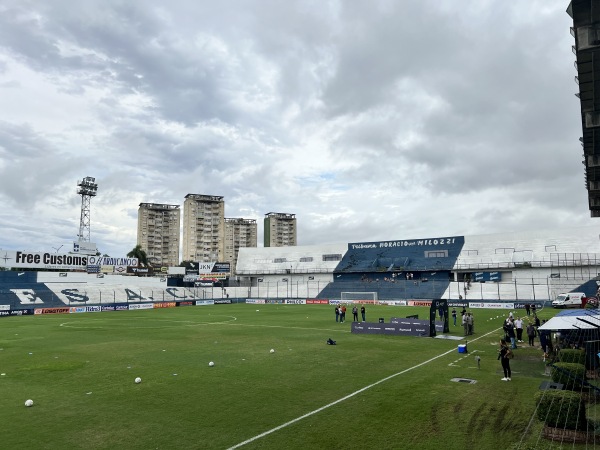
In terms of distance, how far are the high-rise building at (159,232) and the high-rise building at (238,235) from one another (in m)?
25.2

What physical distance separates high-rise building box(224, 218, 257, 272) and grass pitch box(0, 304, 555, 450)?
6628 inches

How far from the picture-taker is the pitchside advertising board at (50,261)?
72562mm

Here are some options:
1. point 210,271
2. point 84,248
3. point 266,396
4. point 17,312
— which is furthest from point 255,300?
point 266,396

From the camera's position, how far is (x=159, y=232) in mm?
172750

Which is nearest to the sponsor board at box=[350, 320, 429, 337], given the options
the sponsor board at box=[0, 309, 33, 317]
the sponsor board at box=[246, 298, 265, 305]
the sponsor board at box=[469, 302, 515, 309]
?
the sponsor board at box=[469, 302, 515, 309]

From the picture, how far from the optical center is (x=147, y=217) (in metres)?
170

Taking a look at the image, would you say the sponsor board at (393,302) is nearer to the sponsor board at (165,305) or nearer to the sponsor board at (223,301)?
the sponsor board at (223,301)

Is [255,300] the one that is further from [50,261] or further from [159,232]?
[159,232]

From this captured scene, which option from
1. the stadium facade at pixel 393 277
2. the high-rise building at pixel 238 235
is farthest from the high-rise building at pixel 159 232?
the stadium facade at pixel 393 277

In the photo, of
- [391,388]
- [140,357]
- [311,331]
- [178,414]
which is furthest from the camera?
[311,331]

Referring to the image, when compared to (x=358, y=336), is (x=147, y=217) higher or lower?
higher

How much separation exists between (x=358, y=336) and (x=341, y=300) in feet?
167

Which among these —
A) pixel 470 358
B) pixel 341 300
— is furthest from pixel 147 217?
→ pixel 470 358

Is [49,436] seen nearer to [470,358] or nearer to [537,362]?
[470,358]
